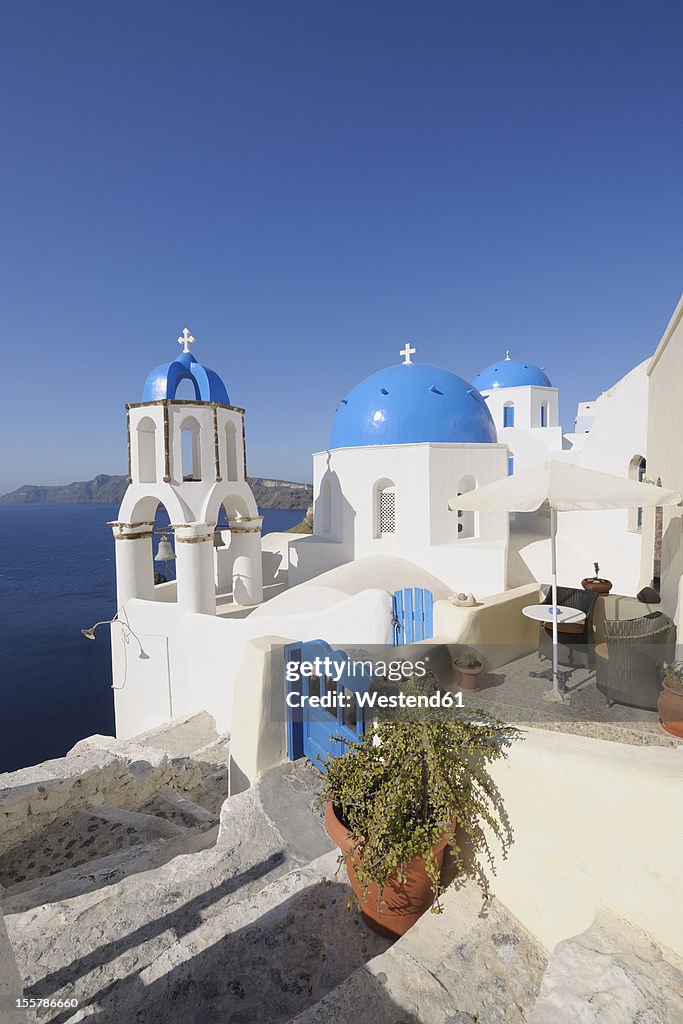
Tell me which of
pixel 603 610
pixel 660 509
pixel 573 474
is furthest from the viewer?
pixel 660 509

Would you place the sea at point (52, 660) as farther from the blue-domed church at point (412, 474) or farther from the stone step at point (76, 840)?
the stone step at point (76, 840)

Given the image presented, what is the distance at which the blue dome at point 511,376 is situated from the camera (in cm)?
3033

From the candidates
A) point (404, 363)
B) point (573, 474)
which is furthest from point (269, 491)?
point (573, 474)

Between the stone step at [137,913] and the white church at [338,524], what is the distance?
5519mm

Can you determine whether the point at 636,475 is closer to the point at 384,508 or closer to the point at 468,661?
the point at 384,508

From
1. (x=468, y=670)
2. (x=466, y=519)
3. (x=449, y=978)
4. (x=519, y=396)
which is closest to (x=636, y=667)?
(x=468, y=670)

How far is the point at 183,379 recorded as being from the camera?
41.9 feet

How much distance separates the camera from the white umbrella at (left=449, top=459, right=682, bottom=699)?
502 cm

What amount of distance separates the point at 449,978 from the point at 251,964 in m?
1.08

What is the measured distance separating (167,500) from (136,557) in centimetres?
200

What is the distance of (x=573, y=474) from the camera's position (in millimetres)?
5355

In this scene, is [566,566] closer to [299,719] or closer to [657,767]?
[299,719]

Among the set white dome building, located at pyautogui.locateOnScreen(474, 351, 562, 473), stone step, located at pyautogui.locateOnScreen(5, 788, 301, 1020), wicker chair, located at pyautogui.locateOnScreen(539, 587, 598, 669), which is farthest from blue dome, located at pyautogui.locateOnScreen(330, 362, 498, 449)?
white dome building, located at pyautogui.locateOnScreen(474, 351, 562, 473)

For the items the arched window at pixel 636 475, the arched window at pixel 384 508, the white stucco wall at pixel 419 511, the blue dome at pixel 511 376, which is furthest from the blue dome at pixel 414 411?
the blue dome at pixel 511 376
